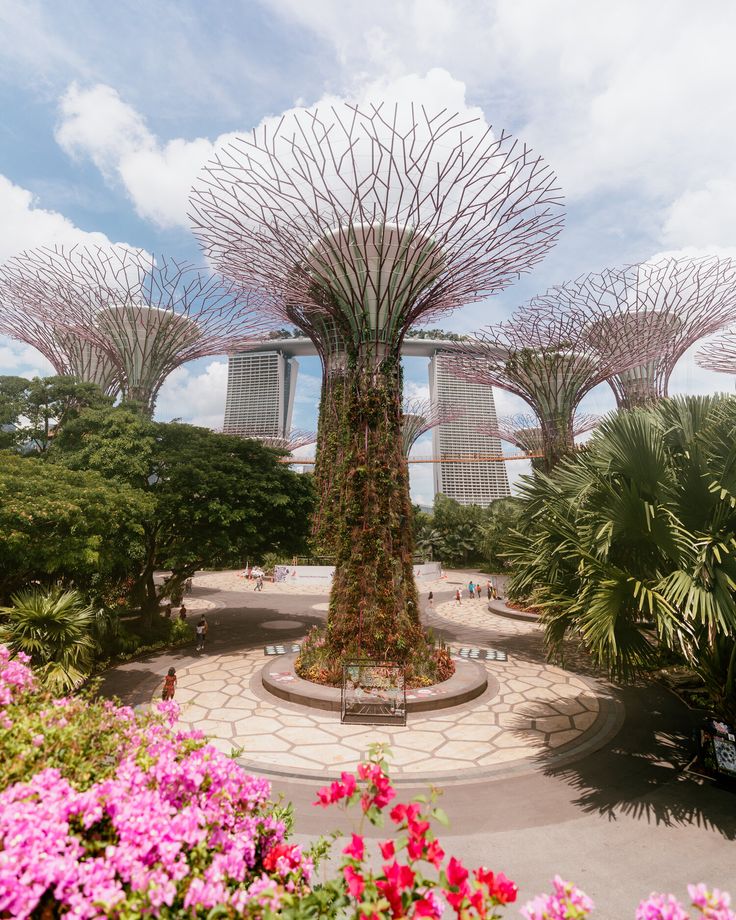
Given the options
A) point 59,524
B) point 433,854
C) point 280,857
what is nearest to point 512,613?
point 59,524

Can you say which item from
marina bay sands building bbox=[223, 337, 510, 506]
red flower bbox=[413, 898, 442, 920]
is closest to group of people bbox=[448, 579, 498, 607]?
red flower bbox=[413, 898, 442, 920]

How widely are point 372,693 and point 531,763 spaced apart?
3377mm

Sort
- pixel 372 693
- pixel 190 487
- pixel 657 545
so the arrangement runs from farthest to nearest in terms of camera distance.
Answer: pixel 190 487 < pixel 372 693 < pixel 657 545

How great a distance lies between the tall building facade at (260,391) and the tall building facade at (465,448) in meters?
27.7

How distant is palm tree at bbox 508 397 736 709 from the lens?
225 inches

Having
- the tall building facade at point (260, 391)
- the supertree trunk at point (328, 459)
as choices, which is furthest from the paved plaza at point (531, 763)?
the tall building facade at point (260, 391)

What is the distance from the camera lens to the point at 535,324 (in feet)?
73.8

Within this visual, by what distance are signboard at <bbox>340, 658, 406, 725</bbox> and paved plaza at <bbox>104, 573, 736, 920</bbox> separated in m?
0.34

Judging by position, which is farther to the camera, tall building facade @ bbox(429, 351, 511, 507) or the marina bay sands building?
the marina bay sands building

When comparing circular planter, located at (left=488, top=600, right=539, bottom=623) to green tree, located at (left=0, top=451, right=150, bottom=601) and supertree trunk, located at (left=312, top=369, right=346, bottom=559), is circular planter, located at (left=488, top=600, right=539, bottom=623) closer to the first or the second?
supertree trunk, located at (left=312, top=369, right=346, bottom=559)

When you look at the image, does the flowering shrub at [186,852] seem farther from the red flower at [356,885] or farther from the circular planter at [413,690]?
the circular planter at [413,690]

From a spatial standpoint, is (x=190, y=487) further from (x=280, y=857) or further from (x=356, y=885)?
(x=356, y=885)

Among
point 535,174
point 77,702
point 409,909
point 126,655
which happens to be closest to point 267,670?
point 126,655

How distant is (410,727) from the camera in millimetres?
9016
